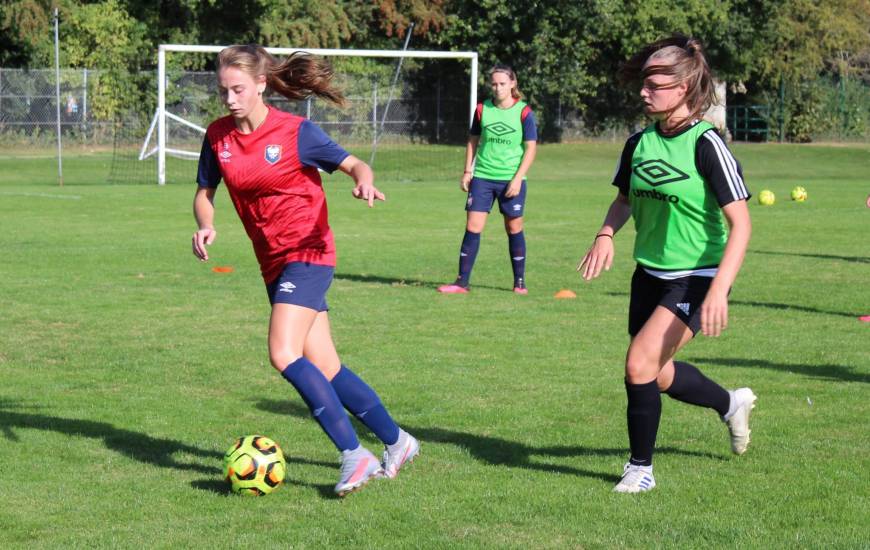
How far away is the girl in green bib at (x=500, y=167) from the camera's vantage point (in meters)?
12.1

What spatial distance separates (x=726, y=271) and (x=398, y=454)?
5.58 ft

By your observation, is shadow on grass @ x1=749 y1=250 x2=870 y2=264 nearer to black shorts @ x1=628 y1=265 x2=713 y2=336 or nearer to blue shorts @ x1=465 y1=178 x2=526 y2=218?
blue shorts @ x1=465 y1=178 x2=526 y2=218

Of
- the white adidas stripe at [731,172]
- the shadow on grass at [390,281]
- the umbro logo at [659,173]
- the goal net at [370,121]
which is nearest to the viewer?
the white adidas stripe at [731,172]

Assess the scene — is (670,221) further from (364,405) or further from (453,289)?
(453,289)

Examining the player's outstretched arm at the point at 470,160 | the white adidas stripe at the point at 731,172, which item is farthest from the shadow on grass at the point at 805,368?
the player's outstretched arm at the point at 470,160

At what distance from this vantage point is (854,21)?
52062 millimetres

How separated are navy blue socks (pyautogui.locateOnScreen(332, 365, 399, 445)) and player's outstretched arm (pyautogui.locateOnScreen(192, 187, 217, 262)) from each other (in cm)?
82

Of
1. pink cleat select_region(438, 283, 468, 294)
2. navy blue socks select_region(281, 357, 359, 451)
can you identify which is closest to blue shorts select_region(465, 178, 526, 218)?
pink cleat select_region(438, 283, 468, 294)

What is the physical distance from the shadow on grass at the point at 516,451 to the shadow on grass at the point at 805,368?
2.31 m

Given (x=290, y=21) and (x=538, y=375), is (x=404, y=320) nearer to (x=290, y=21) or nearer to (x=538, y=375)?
(x=538, y=375)

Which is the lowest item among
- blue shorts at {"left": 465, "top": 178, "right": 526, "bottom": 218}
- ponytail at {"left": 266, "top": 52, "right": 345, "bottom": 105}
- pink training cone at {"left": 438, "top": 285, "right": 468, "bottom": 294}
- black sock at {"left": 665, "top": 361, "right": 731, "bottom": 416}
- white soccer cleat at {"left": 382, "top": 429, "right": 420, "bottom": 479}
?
pink training cone at {"left": 438, "top": 285, "right": 468, "bottom": 294}

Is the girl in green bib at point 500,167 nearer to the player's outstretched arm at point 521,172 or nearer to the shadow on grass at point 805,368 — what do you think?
the player's outstretched arm at point 521,172

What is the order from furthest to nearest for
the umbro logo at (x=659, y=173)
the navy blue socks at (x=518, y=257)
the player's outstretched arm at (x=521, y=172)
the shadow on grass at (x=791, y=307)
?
the navy blue socks at (x=518, y=257) < the player's outstretched arm at (x=521, y=172) < the shadow on grass at (x=791, y=307) < the umbro logo at (x=659, y=173)

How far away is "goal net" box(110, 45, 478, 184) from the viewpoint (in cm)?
3325
